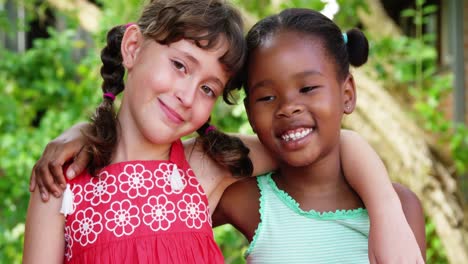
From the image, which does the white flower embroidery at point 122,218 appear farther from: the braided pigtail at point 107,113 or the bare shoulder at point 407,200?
the bare shoulder at point 407,200

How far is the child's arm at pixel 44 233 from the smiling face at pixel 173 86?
0.31 metres

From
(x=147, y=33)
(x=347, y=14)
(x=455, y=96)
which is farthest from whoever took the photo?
(x=455, y=96)

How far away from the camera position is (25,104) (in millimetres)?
4559

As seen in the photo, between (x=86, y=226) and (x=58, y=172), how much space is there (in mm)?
158

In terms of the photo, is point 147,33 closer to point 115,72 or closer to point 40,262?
point 115,72

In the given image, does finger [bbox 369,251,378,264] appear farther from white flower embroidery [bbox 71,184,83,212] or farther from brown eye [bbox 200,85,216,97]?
white flower embroidery [bbox 71,184,83,212]

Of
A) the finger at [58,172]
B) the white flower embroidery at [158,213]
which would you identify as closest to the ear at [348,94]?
the white flower embroidery at [158,213]

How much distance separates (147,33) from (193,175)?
0.42 metres

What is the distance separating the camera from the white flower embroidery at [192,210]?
1.79 meters

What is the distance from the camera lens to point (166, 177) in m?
1.83

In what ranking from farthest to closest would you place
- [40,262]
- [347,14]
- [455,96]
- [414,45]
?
[455,96]
[414,45]
[347,14]
[40,262]

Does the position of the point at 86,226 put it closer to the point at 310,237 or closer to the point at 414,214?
the point at 310,237

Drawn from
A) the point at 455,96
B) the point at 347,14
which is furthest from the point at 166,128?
the point at 455,96

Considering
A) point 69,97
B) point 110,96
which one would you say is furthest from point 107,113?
point 69,97
